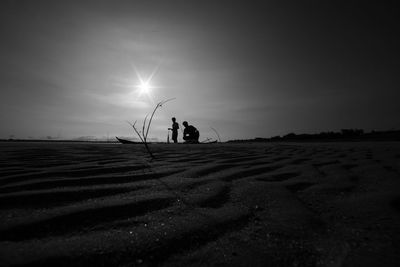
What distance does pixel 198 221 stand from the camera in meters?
0.96

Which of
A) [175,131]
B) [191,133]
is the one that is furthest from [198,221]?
[175,131]

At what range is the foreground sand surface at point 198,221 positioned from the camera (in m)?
0.72

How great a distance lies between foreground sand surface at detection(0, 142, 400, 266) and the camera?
719mm

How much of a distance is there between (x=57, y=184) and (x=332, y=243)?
1.58 meters

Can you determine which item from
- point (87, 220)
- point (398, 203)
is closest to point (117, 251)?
point (87, 220)

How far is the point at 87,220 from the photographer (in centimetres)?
97

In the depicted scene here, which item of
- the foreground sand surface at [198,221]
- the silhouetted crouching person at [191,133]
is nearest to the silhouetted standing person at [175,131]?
the silhouetted crouching person at [191,133]

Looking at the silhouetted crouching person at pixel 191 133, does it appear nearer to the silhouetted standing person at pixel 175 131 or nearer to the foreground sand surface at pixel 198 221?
the silhouetted standing person at pixel 175 131

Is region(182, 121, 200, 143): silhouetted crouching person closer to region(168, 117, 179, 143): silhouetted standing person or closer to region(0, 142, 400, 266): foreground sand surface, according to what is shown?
region(168, 117, 179, 143): silhouetted standing person

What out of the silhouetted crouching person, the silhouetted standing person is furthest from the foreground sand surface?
the silhouetted standing person

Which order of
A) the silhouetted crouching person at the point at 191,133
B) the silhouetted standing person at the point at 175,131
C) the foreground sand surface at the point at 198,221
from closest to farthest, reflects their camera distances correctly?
the foreground sand surface at the point at 198,221 → the silhouetted crouching person at the point at 191,133 → the silhouetted standing person at the point at 175,131

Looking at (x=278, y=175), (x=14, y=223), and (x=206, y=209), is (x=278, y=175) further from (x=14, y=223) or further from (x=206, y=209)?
(x=14, y=223)

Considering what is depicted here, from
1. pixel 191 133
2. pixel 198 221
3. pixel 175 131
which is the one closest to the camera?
pixel 198 221

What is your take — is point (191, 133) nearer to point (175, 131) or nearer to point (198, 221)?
point (175, 131)
